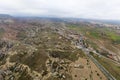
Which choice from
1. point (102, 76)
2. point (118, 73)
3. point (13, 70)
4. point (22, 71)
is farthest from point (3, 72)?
point (118, 73)

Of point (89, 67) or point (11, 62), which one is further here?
point (11, 62)

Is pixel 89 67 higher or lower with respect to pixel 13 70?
higher

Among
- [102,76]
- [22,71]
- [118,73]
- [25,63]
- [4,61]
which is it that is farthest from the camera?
[4,61]

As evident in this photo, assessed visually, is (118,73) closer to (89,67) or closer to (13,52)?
(89,67)

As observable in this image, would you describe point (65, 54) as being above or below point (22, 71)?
above

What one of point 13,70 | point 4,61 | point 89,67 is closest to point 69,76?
point 89,67

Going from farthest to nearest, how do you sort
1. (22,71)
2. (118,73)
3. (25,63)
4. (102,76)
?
(25,63) → (22,71) → (118,73) → (102,76)

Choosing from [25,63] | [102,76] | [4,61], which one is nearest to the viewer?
[102,76]

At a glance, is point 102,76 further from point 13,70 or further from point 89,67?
point 13,70

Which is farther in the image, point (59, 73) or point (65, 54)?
point (65, 54)
